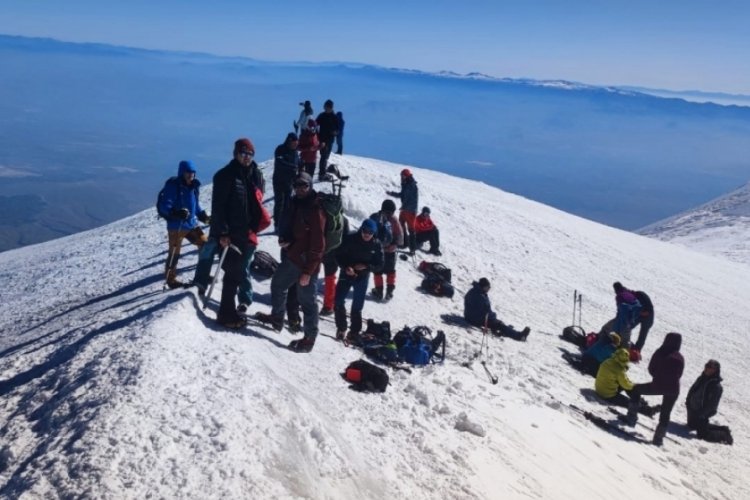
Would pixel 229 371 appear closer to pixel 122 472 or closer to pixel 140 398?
pixel 140 398

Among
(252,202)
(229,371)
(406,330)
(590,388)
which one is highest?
(252,202)

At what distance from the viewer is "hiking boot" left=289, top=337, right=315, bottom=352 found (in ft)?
27.1

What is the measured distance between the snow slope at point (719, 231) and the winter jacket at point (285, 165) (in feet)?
207

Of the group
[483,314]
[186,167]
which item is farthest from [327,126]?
[186,167]

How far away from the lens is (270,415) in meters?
5.88

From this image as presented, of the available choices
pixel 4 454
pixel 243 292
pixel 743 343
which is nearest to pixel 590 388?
pixel 243 292

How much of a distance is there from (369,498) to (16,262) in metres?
19.6

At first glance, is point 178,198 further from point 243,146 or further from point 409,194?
point 409,194

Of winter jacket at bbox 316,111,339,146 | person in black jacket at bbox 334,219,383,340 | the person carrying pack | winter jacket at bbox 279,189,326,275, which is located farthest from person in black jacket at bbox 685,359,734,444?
winter jacket at bbox 316,111,339,146

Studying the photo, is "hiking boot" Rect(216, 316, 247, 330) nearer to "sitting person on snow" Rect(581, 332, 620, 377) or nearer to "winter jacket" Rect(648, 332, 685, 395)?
"winter jacket" Rect(648, 332, 685, 395)

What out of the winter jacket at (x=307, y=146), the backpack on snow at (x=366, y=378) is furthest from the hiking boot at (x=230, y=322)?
the winter jacket at (x=307, y=146)

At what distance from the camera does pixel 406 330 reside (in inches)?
407

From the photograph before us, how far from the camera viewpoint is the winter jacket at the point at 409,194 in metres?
16.4

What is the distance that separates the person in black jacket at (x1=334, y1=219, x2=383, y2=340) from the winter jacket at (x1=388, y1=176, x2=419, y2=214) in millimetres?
6948
